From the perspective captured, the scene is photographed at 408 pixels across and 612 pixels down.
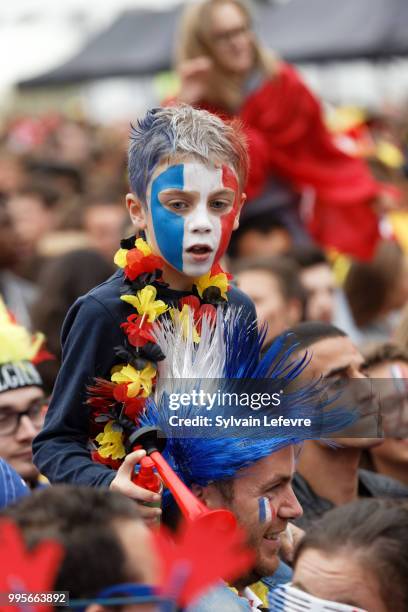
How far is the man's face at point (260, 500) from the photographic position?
273 cm

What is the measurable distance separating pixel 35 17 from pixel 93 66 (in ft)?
15.6

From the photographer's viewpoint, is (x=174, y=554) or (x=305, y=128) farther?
(x=305, y=128)

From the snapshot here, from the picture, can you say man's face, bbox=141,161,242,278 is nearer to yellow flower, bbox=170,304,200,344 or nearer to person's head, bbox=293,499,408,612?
yellow flower, bbox=170,304,200,344

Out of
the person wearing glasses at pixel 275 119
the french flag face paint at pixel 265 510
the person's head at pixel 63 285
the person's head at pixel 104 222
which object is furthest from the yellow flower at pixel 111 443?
the person's head at pixel 104 222

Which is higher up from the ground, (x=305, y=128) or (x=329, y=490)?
(x=305, y=128)

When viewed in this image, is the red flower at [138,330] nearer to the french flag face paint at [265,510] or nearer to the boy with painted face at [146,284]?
the boy with painted face at [146,284]

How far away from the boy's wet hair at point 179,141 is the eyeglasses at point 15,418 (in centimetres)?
99

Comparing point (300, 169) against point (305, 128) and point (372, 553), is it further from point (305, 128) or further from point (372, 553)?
point (372, 553)

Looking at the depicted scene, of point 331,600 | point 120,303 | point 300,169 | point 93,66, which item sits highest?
point 93,66

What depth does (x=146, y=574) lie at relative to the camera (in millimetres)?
1957

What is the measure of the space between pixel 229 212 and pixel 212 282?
0.18 meters

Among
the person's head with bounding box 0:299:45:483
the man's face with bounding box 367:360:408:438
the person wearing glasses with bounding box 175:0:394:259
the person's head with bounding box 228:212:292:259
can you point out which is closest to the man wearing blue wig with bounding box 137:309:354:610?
the man's face with bounding box 367:360:408:438

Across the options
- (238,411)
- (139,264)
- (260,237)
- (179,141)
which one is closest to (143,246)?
(139,264)

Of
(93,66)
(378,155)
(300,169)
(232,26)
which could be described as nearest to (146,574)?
(232,26)
